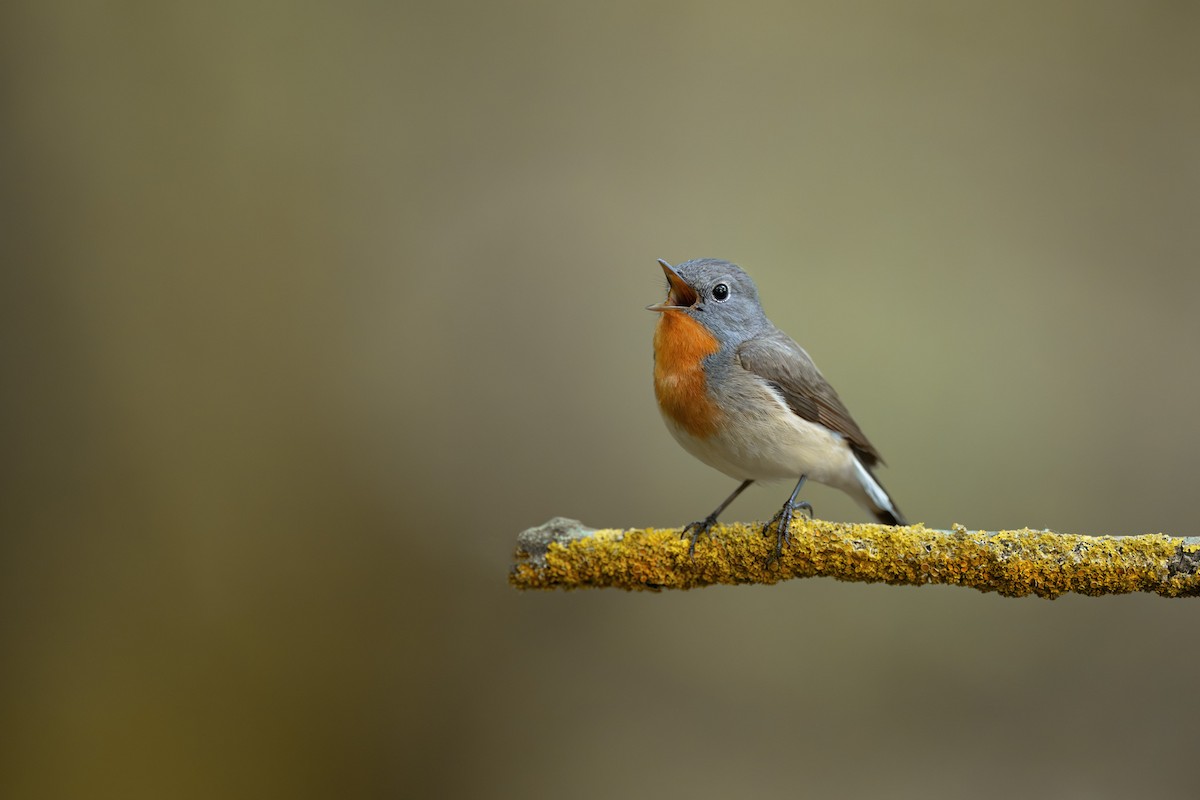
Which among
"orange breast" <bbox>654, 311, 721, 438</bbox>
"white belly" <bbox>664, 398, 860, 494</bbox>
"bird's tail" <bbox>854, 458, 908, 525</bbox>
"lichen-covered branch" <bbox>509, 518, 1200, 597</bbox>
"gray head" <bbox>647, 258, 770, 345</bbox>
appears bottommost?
"bird's tail" <bbox>854, 458, 908, 525</bbox>

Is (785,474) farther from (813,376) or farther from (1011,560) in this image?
(1011,560)

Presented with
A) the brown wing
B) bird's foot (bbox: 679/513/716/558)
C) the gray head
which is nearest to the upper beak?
the gray head

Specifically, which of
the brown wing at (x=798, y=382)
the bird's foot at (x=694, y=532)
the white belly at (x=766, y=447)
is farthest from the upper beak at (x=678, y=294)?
the bird's foot at (x=694, y=532)

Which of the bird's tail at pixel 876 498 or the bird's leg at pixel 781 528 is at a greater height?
the bird's leg at pixel 781 528

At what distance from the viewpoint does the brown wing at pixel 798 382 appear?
2.85 metres

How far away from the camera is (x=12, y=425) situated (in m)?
4.78

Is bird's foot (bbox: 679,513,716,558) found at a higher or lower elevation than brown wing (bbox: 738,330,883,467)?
lower

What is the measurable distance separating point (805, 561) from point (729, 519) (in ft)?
6.63

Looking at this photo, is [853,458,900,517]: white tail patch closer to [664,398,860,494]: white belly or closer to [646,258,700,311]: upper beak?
[664,398,860,494]: white belly

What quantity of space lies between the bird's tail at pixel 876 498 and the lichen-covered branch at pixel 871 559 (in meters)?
0.80

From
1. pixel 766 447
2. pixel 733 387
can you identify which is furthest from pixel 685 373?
pixel 766 447

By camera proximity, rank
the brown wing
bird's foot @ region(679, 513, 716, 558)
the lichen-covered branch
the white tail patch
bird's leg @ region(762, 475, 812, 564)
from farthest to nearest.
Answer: the white tail patch, the brown wing, bird's foot @ region(679, 513, 716, 558), bird's leg @ region(762, 475, 812, 564), the lichen-covered branch

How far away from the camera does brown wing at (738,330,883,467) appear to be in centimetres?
285

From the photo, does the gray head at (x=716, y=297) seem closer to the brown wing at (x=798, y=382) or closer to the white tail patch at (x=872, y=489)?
the brown wing at (x=798, y=382)
